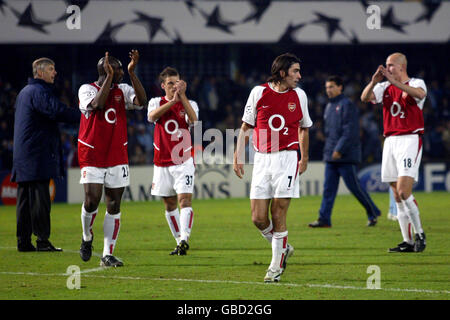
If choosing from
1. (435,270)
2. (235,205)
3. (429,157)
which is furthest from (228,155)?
(435,270)

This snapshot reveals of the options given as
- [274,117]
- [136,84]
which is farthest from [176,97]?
[274,117]

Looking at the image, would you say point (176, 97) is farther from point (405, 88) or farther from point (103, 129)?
point (405, 88)

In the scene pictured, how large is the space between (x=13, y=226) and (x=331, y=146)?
6200 mm

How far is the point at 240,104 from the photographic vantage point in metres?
25.7

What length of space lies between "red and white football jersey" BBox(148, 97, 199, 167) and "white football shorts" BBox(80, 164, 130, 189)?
4.38ft

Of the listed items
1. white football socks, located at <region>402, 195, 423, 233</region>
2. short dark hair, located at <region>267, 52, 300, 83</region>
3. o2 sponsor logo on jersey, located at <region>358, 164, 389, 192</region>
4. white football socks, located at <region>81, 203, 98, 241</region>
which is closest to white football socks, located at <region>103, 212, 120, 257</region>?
white football socks, located at <region>81, 203, 98, 241</region>

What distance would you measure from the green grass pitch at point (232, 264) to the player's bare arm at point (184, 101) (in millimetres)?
1825

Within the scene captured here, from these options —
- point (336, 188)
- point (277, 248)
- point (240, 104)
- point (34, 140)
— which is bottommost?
point (277, 248)

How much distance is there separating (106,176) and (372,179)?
14.5 metres

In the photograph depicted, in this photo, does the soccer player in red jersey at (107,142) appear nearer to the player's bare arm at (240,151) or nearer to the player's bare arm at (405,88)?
the player's bare arm at (240,151)

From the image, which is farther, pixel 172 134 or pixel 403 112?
pixel 172 134

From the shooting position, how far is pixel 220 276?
848 cm

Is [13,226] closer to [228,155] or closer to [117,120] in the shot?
[117,120]
